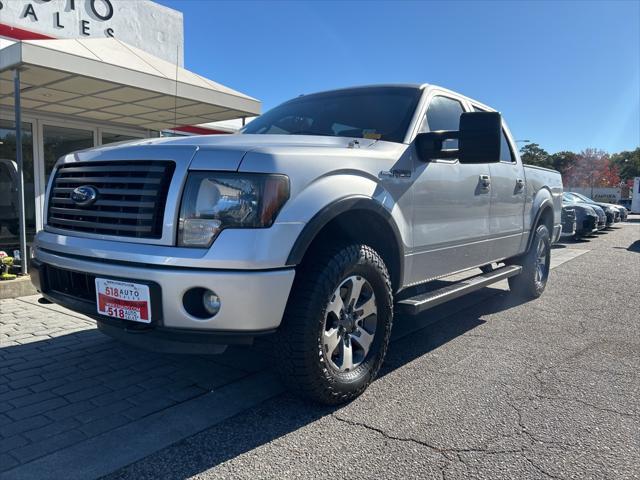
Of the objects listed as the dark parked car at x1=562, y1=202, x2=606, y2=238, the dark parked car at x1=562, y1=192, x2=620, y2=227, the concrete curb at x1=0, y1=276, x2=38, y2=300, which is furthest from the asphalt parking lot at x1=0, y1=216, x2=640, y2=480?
the dark parked car at x1=562, y1=192, x2=620, y2=227

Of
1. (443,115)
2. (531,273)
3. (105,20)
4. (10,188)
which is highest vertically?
(105,20)

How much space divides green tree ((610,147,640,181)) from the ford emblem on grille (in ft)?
283

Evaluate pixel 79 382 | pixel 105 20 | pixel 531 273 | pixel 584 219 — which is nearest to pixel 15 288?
pixel 79 382

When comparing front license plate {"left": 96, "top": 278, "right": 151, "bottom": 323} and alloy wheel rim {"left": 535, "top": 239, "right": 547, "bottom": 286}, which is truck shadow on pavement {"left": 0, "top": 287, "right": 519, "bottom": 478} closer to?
front license plate {"left": 96, "top": 278, "right": 151, "bottom": 323}

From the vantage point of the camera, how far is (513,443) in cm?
268

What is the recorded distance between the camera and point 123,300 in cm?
260

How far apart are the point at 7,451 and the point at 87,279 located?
0.92 meters

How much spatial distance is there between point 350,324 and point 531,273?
3.73m

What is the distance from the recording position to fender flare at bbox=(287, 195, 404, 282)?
8.54 ft

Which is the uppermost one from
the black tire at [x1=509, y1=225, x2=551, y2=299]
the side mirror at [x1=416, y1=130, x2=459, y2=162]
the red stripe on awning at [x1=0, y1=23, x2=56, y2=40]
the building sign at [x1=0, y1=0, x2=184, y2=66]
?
the building sign at [x1=0, y1=0, x2=184, y2=66]

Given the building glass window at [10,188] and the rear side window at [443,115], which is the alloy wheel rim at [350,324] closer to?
the rear side window at [443,115]

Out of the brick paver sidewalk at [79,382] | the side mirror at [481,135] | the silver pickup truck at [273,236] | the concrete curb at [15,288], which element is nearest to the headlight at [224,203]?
the silver pickup truck at [273,236]

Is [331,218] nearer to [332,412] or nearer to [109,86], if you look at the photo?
[332,412]

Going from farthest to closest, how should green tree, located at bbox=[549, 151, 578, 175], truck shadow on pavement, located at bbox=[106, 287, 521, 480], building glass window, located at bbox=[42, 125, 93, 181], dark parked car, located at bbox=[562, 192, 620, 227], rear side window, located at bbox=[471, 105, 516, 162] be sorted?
1. green tree, located at bbox=[549, 151, 578, 175]
2. dark parked car, located at bbox=[562, 192, 620, 227]
3. building glass window, located at bbox=[42, 125, 93, 181]
4. rear side window, located at bbox=[471, 105, 516, 162]
5. truck shadow on pavement, located at bbox=[106, 287, 521, 480]
